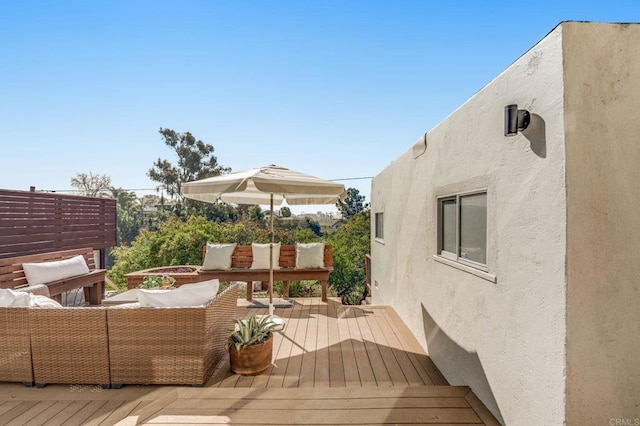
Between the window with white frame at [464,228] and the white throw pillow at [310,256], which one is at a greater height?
the window with white frame at [464,228]

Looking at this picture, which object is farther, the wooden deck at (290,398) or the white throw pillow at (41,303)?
the white throw pillow at (41,303)

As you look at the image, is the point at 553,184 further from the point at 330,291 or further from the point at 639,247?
the point at 330,291

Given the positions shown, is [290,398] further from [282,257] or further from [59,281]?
[59,281]

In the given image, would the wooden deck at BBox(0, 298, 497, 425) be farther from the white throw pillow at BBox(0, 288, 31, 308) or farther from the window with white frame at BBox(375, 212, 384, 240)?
the window with white frame at BBox(375, 212, 384, 240)

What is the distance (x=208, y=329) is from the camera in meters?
2.71

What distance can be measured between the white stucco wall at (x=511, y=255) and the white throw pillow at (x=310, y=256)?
2946 mm

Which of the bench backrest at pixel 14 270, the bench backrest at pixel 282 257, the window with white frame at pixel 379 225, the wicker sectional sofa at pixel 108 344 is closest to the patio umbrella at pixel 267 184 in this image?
the wicker sectional sofa at pixel 108 344

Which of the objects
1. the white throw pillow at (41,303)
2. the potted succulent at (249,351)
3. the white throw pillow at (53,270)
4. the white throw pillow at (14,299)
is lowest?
the potted succulent at (249,351)

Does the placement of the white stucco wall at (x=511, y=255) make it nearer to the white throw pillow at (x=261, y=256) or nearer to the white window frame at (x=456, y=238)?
the white window frame at (x=456, y=238)

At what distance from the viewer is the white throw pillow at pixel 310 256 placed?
599 centimetres

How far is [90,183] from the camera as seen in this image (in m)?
26.3

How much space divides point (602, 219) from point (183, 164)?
26453 millimetres

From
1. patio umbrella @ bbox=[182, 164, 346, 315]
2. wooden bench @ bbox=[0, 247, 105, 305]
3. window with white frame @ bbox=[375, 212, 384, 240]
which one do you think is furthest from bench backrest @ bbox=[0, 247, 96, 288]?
window with white frame @ bbox=[375, 212, 384, 240]

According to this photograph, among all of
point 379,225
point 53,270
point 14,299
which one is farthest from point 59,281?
point 379,225
